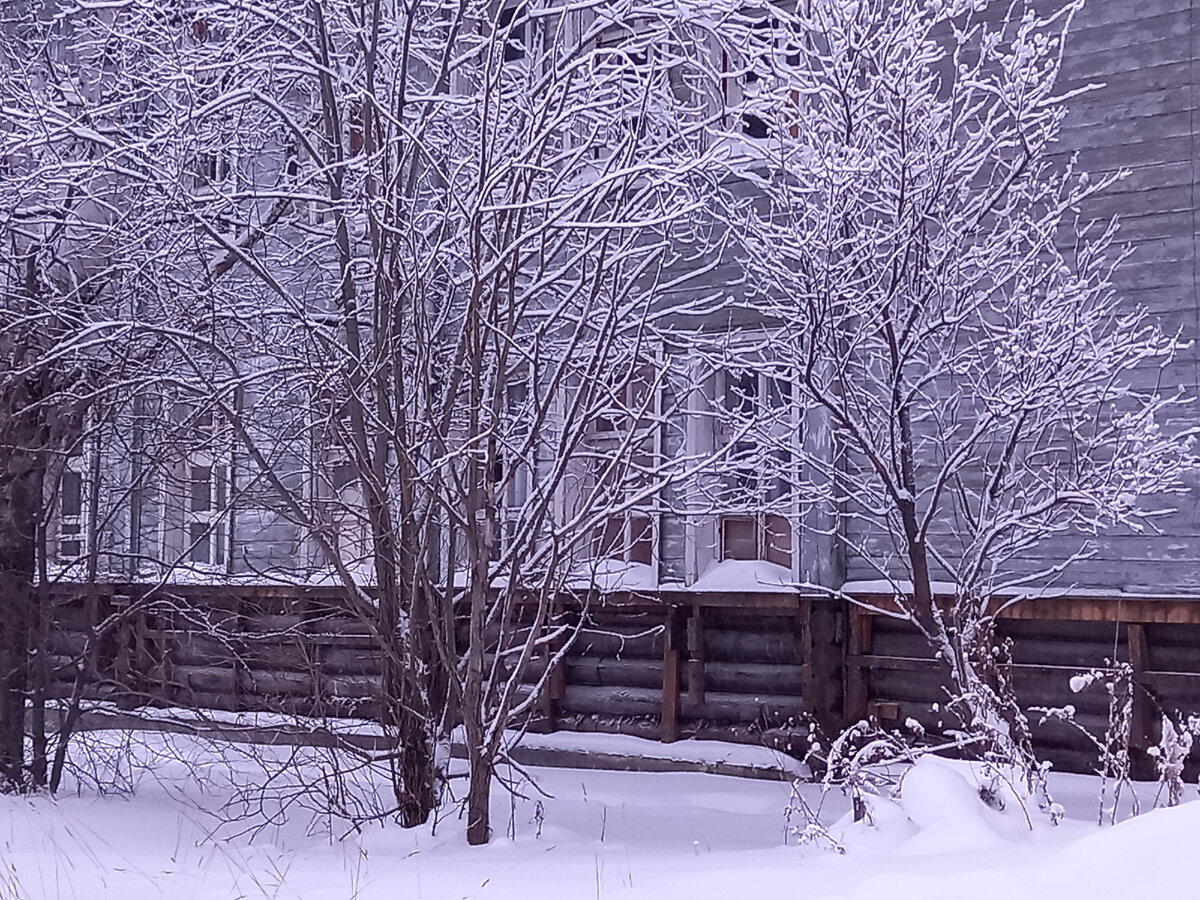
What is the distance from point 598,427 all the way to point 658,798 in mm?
4111

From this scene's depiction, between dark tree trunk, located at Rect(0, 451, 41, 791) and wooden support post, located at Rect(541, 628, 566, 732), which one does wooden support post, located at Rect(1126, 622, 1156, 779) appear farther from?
dark tree trunk, located at Rect(0, 451, 41, 791)

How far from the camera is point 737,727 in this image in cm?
1163

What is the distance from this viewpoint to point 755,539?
12.5m

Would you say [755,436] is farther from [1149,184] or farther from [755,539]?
[1149,184]

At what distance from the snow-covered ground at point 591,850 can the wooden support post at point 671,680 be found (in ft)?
5.37

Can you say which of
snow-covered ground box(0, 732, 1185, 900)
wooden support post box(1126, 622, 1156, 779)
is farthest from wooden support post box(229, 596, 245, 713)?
wooden support post box(1126, 622, 1156, 779)

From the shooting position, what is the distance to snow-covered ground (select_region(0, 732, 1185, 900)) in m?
3.94

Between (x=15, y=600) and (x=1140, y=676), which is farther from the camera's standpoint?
(x=1140, y=676)

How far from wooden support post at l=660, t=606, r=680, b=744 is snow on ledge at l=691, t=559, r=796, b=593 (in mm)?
373

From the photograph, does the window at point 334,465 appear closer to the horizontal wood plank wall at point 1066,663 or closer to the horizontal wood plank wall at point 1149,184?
the horizontal wood plank wall at point 1066,663

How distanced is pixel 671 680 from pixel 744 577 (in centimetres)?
108

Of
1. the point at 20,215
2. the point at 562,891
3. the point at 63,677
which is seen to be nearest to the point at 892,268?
the point at 562,891

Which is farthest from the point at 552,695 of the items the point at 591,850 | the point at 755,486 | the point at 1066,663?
the point at 591,850

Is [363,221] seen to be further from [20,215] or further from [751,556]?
[751,556]
